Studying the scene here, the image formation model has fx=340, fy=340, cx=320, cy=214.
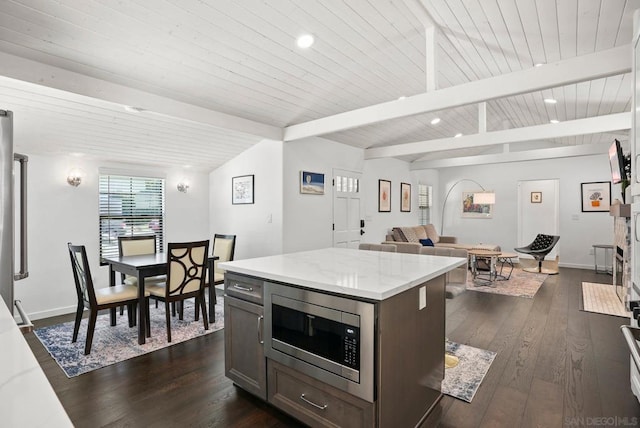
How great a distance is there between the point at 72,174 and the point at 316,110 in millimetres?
3185

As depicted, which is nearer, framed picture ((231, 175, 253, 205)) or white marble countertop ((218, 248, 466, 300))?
white marble countertop ((218, 248, 466, 300))

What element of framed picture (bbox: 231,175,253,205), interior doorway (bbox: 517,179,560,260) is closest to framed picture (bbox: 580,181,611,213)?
interior doorway (bbox: 517,179,560,260)

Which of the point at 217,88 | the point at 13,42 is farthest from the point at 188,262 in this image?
the point at 13,42

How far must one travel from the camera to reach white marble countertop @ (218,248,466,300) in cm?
165

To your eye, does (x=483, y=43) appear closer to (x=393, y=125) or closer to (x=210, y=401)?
(x=393, y=125)

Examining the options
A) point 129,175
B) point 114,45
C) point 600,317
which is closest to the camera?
point 114,45

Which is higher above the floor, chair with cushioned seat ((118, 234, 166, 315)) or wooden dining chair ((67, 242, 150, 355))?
chair with cushioned seat ((118, 234, 166, 315))

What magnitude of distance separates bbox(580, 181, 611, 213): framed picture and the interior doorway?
50 cm

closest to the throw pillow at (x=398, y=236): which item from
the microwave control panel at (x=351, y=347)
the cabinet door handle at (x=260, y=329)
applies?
the cabinet door handle at (x=260, y=329)

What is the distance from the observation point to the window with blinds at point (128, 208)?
4660 mm

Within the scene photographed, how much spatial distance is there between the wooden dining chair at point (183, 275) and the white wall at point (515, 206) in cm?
773

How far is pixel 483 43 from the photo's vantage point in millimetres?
3436

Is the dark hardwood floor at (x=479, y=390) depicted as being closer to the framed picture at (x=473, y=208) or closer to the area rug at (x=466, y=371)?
the area rug at (x=466, y=371)

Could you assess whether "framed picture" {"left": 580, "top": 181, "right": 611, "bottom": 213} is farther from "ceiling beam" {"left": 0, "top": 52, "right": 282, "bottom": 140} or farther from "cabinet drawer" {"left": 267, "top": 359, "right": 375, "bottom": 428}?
"cabinet drawer" {"left": 267, "top": 359, "right": 375, "bottom": 428}
